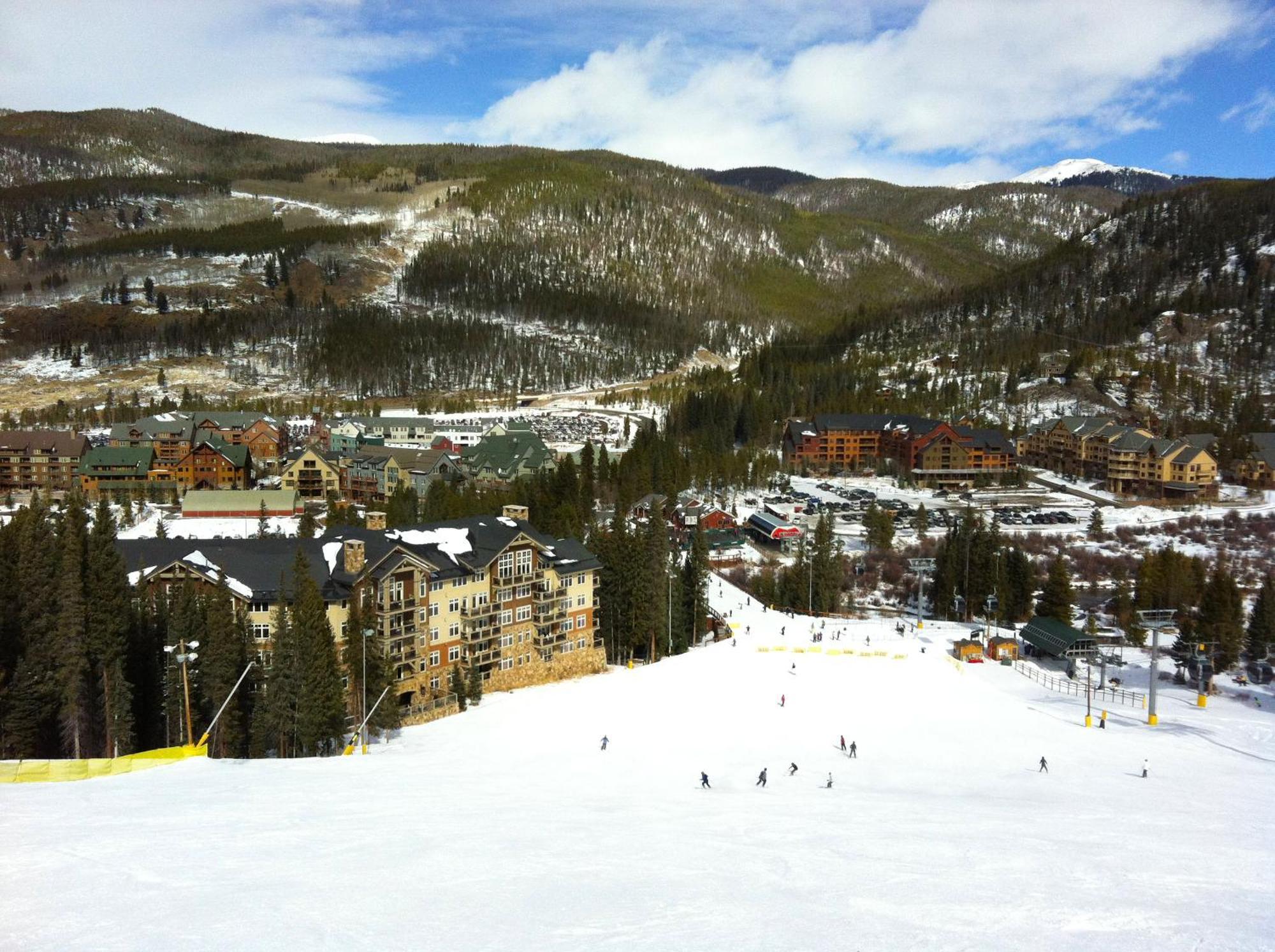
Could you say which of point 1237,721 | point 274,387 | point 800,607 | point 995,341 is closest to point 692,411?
point 995,341

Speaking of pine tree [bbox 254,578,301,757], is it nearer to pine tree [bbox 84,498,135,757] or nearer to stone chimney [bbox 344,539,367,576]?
pine tree [bbox 84,498,135,757]

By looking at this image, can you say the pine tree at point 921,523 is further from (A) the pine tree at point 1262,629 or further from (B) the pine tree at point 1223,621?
(A) the pine tree at point 1262,629

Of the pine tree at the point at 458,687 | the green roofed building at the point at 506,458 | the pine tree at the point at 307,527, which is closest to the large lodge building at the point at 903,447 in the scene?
the green roofed building at the point at 506,458

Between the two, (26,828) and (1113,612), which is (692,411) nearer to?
(1113,612)

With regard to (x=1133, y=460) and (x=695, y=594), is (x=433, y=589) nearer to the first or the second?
(x=695, y=594)

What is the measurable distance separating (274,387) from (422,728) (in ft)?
570

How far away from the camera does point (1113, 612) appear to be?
225 ft

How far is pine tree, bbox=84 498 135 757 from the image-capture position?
110ft

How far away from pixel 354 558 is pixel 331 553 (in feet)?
7.81

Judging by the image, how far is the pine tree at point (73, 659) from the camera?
3325cm

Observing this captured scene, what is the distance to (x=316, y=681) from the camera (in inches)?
1361

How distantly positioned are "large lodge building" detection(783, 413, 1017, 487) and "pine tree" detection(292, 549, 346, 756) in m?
94.7

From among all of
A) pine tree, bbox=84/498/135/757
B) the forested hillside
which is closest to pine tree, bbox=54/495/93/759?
pine tree, bbox=84/498/135/757

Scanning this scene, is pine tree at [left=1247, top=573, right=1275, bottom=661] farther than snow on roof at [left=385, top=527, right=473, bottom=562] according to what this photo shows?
Yes
